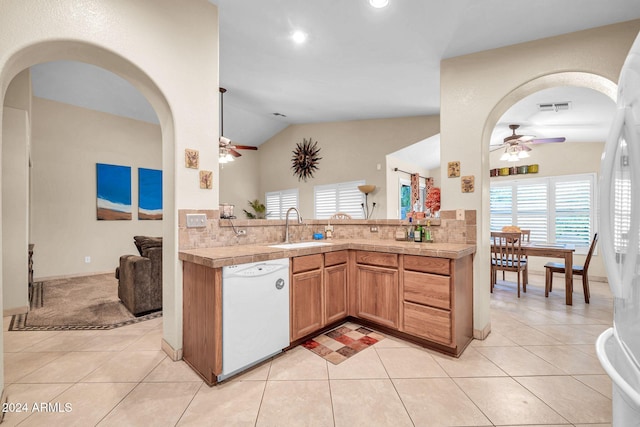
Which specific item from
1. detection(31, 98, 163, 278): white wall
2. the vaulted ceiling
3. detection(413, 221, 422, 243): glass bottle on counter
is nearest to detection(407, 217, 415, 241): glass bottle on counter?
detection(413, 221, 422, 243): glass bottle on counter

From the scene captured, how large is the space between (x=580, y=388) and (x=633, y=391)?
165 centimetres

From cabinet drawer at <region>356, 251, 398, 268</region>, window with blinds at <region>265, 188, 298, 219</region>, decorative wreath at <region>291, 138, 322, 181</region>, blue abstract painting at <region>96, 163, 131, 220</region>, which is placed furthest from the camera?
window with blinds at <region>265, 188, 298, 219</region>

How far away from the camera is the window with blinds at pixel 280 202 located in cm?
726

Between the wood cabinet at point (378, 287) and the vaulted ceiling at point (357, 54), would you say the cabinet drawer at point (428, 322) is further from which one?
the vaulted ceiling at point (357, 54)

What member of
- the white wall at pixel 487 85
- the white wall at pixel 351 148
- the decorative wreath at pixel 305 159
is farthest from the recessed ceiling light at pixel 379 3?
the decorative wreath at pixel 305 159

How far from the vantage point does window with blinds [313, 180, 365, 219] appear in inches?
235

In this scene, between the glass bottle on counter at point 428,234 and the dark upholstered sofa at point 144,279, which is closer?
the glass bottle on counter at point 428,234

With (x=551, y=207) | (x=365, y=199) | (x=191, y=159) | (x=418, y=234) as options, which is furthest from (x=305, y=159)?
(x=551, y=207)

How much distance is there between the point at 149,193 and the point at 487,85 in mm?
6233

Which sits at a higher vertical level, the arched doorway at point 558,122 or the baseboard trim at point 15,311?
the arched doorway at point 558,122

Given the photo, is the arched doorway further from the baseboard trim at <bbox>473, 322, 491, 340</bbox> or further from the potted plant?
the potted plant

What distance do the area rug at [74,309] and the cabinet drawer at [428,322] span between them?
2.77 meters

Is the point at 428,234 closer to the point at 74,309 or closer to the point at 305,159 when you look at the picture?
the point at 74,309

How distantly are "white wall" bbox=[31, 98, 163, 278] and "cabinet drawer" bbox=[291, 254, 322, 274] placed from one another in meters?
4.93
